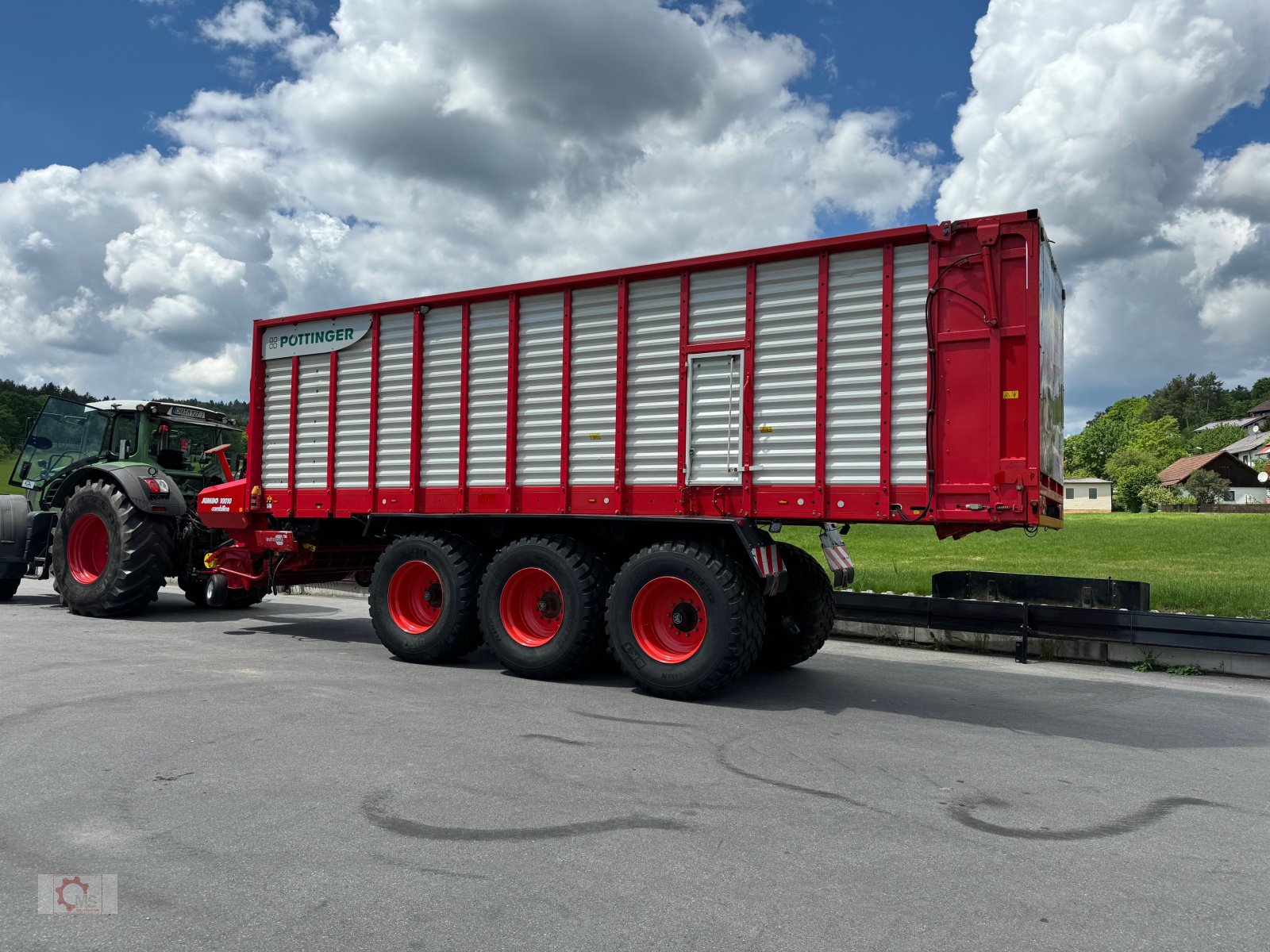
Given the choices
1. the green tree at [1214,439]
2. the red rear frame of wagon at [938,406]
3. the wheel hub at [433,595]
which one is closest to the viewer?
the red rear frame of wagon at [938,406]

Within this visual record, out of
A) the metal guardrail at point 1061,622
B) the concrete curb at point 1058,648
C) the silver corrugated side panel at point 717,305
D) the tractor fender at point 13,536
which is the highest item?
the silver corrugated side panel at point 717,305

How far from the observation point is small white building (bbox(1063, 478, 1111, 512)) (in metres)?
73.8

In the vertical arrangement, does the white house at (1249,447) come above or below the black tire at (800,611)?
above

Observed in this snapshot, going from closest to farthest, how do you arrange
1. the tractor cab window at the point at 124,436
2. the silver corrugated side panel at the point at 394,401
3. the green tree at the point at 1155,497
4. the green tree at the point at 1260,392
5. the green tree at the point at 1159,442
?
1. the silver corrugated side panel at the point at 394,401
2. the tractor cab window at the point at 124,436
3. the green tree at the point at 1155,497
4. the green tree at the point at 1159,442
5. the green tree at the point at 1260,392

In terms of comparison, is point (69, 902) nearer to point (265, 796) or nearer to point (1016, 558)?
point (265, 796)

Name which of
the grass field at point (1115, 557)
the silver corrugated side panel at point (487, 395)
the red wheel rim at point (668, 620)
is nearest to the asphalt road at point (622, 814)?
the red wheel rim at point (668, 620)

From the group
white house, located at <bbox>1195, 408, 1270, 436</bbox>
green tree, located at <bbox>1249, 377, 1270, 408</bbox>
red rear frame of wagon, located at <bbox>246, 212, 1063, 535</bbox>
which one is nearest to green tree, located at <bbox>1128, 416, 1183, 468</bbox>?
white house, located at <bbox>1195, 408, 1270, 436</bbox>

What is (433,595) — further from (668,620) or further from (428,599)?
(668,620)

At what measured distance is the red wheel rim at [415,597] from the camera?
8.55m

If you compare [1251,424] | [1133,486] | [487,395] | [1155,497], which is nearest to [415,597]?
[487,395]

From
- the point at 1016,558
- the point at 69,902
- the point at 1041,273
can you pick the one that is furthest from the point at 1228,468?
the point at 69,902

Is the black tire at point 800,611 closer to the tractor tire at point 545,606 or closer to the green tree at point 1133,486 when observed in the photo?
the tractor tire at point 545,606

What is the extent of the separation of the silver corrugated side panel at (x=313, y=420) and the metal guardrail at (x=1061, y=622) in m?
5.37

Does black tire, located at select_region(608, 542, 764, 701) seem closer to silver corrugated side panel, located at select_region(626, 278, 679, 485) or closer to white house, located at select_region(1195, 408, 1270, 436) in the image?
silver corrugated side panel, located at select_region(626, 278, 679, 485)
